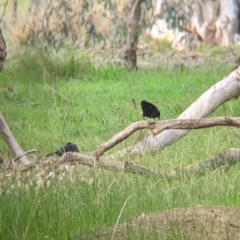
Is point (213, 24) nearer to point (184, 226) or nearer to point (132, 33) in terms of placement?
point (132, 33)

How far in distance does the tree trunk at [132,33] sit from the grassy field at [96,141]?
339mm

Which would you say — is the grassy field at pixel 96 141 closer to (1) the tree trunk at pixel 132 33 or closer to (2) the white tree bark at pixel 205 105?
(2) the white tree bark at pixel 205 105

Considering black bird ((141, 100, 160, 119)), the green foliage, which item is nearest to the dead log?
black bird ((141, 100, 160, 119))

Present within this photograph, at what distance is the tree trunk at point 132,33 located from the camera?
15.6 meters

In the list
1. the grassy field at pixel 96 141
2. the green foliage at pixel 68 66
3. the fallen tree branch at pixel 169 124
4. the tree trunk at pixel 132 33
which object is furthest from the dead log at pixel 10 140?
the tree trunk at pixel 132 33

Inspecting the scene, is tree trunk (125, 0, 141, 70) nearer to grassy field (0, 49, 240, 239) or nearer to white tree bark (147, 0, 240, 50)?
grassy field (0, 49, 240, 239)

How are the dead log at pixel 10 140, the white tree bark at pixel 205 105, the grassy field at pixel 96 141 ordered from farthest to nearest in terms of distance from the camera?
the white tree bark at pixel 205 105, the dead log at pixel 10 140, the grassy field at pixel 96 141

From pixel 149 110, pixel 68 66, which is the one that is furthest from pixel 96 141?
pixel 68 66

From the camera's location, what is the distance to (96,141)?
896 cm

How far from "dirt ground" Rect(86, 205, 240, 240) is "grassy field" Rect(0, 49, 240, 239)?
0.11 metres

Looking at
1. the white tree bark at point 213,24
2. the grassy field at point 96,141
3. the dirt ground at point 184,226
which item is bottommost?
the white tree bark at point 213,24

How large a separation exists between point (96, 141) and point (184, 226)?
409 centimetres

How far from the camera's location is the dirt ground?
4836mm

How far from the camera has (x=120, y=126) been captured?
9.57 m
